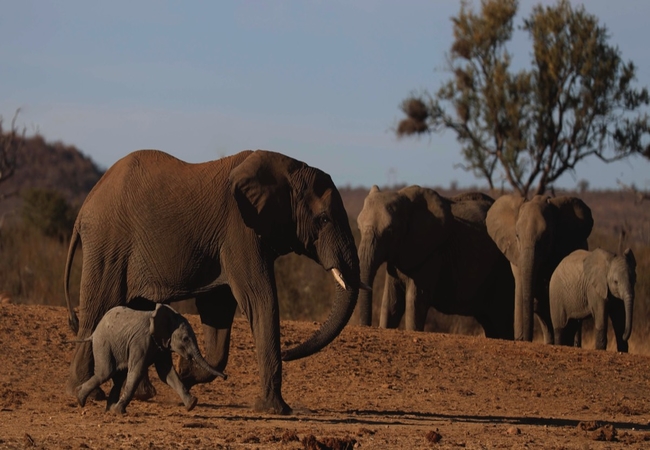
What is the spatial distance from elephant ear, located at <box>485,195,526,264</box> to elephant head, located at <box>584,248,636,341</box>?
1.50 meters

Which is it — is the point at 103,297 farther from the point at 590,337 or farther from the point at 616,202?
the point at 616,202

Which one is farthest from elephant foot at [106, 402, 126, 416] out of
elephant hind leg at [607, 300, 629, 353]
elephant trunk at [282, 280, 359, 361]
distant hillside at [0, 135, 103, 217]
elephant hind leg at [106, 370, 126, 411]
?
distant hillside at [0, 135, 103, 217]

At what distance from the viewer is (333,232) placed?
9930mm

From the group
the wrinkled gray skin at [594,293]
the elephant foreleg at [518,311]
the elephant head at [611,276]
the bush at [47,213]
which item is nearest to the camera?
the elephant head at [611,276]

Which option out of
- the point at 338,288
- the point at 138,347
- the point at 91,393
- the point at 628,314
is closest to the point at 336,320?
the point at 338,288

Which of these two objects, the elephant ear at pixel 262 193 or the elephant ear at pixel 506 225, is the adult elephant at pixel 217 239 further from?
the elephant ear at pixel 506 225

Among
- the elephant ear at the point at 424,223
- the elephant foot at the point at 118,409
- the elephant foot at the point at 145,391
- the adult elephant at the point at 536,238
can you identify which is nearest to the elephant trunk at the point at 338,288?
the elephant foot at the point at 118,409

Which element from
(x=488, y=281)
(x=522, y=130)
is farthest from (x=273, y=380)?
(x=522, y=130)

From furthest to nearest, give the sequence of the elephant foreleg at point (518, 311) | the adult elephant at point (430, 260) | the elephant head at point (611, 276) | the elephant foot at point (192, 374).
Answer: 1. the adult elephant at point (430, 260)
2. the elephant foreleg at point (518, 311)
3. the elephant head at point (611, 276)
4. the elephant foot at point (192, 374)

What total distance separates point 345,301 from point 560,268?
27.6 feet

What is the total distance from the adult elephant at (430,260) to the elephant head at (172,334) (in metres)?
8.04

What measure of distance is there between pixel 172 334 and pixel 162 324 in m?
0.11

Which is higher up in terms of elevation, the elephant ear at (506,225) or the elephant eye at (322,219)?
the elephant ear at (506,225)

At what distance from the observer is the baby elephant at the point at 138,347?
930 cm
